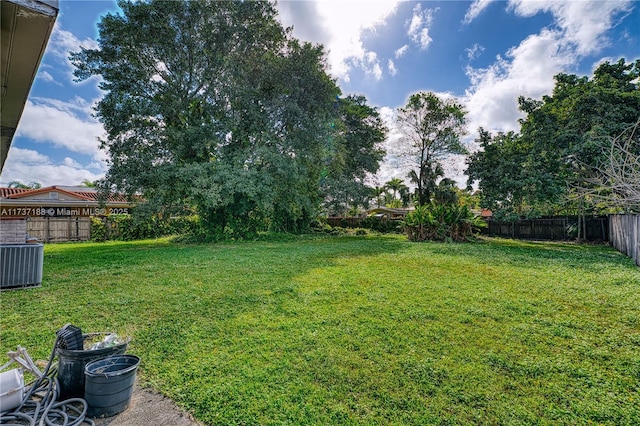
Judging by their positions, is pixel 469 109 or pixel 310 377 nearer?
pixel 310 377

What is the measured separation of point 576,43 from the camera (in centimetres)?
801

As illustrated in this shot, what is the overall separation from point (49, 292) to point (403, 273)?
616cm

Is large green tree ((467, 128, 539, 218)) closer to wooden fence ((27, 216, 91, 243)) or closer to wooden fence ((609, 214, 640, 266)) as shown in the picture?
wooden fence ((609, 214, 640, 266))

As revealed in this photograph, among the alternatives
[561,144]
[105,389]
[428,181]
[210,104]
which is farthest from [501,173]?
[105,389]

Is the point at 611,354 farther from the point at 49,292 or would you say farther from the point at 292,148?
the point at 292,148

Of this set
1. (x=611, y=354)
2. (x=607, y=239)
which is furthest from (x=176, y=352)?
(x=607, y=239)

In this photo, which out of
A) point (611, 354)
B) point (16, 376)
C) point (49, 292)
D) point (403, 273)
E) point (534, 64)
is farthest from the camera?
point (534, 64)

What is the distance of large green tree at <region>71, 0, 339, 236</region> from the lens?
1072cm

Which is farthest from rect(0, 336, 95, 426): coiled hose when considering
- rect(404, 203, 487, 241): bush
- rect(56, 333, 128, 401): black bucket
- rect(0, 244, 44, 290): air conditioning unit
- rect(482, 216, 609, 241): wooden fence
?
rect(482, 216, 609, 241): wooden fence

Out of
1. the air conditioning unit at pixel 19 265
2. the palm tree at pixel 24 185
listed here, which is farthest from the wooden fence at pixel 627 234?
the palm tree at pixel 24 185

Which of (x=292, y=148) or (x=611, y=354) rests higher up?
(x=292, y=148)

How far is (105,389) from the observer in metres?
1.79

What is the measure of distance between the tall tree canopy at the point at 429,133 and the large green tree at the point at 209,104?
791 centimetres

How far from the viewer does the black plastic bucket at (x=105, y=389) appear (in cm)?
179
